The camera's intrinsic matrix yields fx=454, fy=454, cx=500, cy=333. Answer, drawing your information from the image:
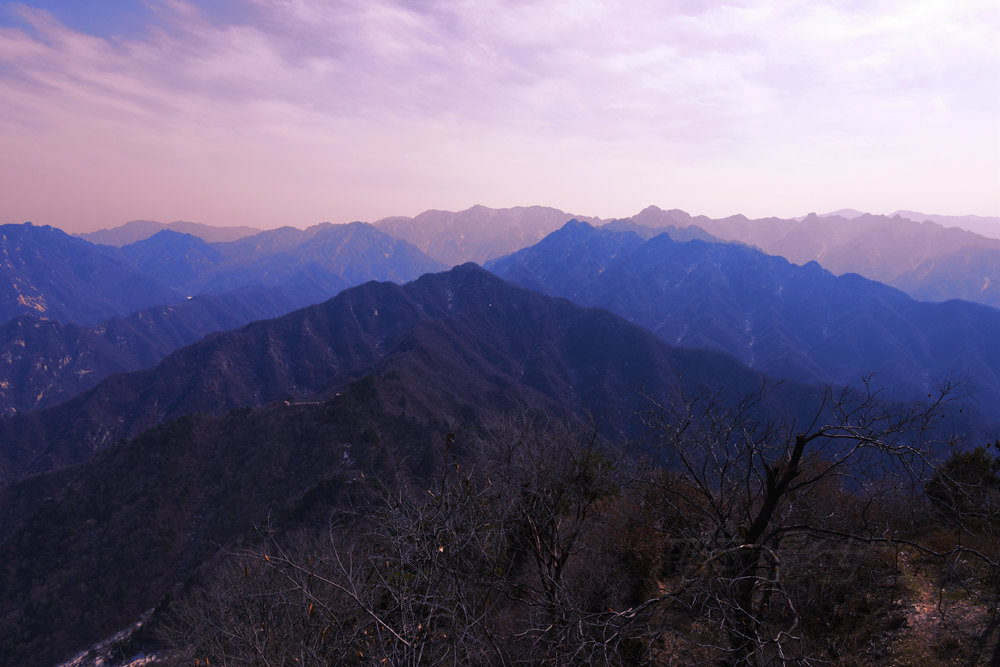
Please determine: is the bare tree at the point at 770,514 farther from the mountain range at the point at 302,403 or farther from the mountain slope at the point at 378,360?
the mountain slope at the point at 378,360

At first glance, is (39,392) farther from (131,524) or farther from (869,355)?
(869,355)

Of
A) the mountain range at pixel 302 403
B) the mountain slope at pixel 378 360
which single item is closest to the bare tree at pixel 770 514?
the mountain range at pixel 302 403

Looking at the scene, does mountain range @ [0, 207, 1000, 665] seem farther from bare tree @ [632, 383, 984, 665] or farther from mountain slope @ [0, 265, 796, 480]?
bare tree @ [632, 383, 984, 665]

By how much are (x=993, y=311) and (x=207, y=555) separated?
25570 centimetres

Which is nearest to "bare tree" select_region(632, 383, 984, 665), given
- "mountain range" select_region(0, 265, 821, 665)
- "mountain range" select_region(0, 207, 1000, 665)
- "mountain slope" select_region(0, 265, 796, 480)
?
"mountain range" select_region(0, 207, 1000, 665)

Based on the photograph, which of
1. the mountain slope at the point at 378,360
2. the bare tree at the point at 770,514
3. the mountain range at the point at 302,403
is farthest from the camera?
the mountain slope at the point at 378,360

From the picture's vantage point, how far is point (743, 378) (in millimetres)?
123812

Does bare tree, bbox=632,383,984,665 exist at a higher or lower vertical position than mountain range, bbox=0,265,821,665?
higher

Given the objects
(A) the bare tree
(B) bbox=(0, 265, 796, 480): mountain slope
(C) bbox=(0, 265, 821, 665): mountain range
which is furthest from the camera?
(B) bbox=(0, 265, 796, 480): mountain slope

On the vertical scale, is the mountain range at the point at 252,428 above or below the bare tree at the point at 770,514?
below

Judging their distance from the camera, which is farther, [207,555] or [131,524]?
[131,524]

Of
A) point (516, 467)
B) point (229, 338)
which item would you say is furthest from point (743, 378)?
point (229, 338)

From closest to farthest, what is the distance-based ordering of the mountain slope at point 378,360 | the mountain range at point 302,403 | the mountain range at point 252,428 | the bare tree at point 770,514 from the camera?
the bare tree at point 770,514, the mountain range at point 252,428, the mountain range at point 302,403, the mountain slope at point 378,360

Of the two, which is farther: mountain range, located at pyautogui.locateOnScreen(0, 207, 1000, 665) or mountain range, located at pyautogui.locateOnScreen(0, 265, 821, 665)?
mountain range, located at pyautogui.locateOnScreen(0, 207, 1000, 665)
